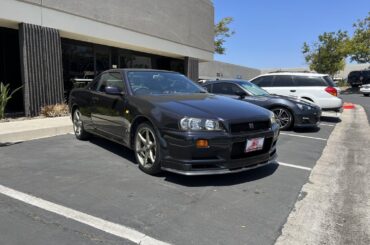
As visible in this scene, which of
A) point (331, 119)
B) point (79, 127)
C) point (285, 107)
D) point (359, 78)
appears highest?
point (359, 78)

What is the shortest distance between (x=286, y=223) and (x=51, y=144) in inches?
201

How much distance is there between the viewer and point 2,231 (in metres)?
3.31

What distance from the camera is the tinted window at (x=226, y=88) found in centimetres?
984

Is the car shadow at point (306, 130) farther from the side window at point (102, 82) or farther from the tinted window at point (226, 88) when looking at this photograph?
the side window at point (102, 82)

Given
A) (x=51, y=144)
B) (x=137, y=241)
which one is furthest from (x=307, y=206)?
(x=51, y=144)

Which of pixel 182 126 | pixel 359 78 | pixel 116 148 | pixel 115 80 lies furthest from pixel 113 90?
pixel 359 78

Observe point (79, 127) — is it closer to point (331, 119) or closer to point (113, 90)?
point (113, 90)

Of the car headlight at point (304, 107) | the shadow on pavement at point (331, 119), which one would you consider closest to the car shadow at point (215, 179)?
the car headlight at point (304, 107)

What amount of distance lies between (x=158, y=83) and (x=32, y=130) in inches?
137

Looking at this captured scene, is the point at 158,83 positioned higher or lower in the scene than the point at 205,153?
higher

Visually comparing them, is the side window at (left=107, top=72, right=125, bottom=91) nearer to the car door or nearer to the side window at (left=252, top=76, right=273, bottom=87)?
the car door

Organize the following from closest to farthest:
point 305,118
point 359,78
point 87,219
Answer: point 87,219, point 305,118, point 359,78

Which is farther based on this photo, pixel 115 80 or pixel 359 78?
pixel 359 78

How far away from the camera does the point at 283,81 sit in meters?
12.5
